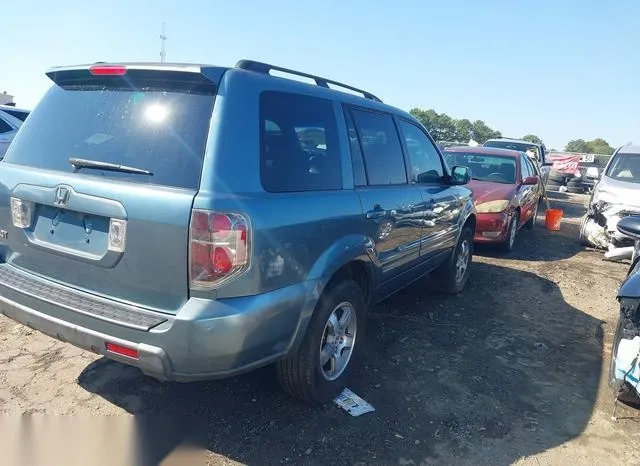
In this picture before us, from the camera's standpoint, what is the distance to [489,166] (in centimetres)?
918

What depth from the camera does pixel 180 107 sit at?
2.53 metres

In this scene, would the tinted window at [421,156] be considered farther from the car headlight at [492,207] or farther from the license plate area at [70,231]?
the car headlight at [492,207]

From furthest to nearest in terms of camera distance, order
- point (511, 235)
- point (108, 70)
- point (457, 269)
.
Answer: point (511, 235)
point (457, 269)
point (108, 70)

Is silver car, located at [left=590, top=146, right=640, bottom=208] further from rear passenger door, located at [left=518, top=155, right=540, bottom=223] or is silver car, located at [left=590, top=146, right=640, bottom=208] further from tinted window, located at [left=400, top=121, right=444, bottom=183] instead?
tinted window, located at [left=400, top=121, right=444, bottom=183]

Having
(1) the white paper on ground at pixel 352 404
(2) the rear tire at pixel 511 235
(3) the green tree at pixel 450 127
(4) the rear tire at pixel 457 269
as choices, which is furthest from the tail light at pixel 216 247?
(3) the green tree at pixel 450 127

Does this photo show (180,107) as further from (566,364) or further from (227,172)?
(566,364)

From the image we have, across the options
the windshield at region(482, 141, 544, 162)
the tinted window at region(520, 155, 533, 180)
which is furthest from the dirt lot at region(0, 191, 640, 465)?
the windshield at region(482, 141, 544, 162)

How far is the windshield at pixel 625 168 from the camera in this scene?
9109 millimetres

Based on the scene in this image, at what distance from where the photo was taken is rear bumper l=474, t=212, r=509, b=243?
7.80 metres

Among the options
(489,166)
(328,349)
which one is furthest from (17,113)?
(328,349)

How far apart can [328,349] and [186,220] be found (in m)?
1.49

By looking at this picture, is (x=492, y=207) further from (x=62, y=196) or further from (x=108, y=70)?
(x=62, y=196)

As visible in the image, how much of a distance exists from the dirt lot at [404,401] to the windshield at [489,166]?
4.38 meters

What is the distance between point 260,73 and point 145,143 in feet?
2.41
